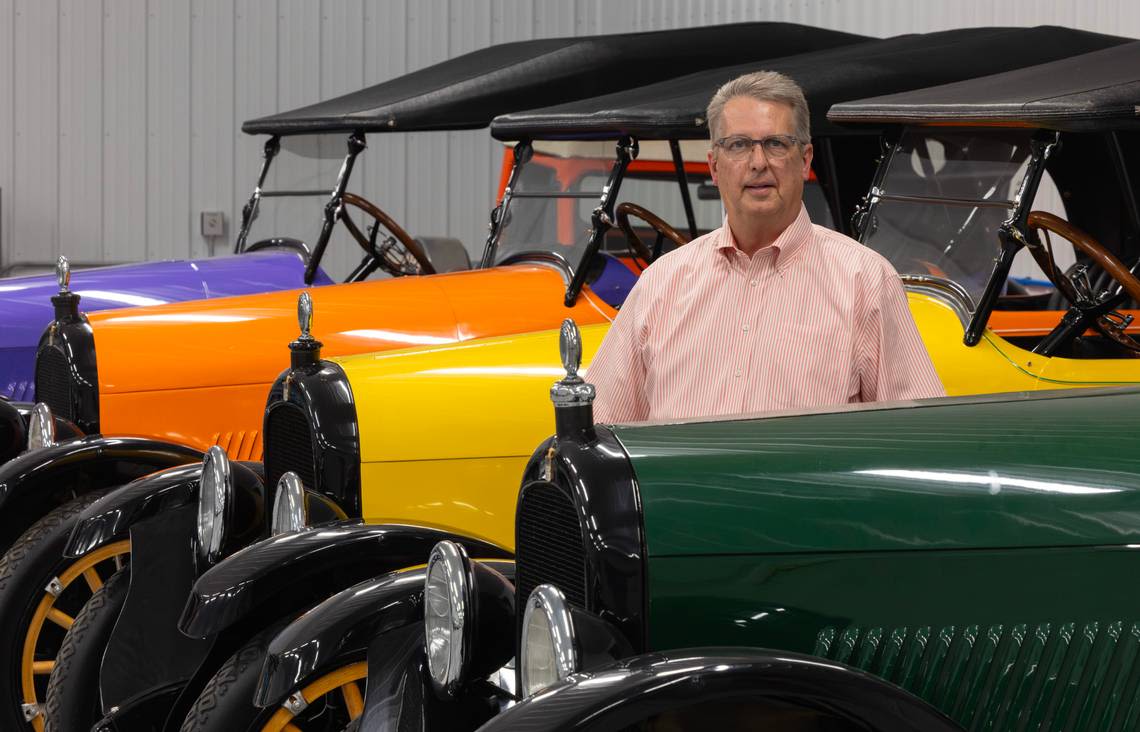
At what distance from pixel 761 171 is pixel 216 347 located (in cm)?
243

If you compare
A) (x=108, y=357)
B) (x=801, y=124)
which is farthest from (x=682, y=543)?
(x=108, y=357)

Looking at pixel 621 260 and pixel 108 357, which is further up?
pixel 621 260

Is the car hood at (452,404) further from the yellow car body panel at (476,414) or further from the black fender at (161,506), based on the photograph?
the black fender at (161,506)

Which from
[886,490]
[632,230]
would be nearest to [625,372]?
[886,490]

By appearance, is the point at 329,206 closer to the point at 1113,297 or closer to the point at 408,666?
the point at 1113,297

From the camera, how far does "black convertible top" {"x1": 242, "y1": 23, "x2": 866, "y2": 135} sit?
6.18m

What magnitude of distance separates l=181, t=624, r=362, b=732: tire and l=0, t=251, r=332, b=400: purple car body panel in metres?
3.12

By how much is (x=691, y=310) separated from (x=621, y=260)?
235 centimetres

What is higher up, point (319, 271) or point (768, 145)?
point (768, 145)

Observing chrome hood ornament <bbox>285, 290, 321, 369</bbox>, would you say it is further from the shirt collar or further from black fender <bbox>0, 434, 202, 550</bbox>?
the shirt collar

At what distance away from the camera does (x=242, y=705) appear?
264 cm

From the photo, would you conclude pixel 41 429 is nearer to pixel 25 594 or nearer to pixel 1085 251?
pixel 25 594

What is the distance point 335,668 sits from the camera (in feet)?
8.29

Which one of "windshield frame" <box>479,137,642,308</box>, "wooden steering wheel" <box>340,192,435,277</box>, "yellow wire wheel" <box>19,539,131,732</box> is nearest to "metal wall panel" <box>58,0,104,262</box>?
"wooden steering wheel" <box>340,192,435,277</box>
